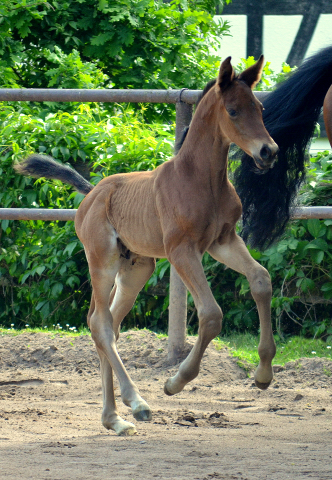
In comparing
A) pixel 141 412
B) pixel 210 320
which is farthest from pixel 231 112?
pixel 141 412

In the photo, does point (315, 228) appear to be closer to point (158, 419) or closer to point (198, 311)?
point (158, 419)

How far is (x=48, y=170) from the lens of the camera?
153 inches

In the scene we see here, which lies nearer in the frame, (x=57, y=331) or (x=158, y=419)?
(x=158, y=419)

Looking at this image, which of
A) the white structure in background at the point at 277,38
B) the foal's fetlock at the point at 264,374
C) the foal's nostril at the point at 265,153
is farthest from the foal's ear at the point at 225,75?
the white structure in background at the point at 277,38

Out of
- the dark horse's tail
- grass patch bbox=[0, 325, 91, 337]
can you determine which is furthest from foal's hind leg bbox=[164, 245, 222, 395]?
grass patch bbox=[0, 325, 91, 337]

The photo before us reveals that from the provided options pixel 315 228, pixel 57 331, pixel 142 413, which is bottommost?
pixel 57 331

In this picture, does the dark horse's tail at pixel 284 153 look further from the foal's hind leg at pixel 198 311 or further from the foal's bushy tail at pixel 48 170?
the foal's bushy tail at pixel 48 170

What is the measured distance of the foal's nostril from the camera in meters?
2.62

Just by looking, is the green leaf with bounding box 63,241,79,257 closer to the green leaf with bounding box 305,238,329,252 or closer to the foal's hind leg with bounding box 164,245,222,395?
the green leaf with bounding box 305,238,329,252

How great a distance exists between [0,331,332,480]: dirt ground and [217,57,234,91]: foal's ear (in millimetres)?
1592

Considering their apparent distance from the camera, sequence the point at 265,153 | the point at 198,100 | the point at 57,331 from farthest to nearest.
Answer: the point at 57,331 → the point at 198,100 → the point at 265,153

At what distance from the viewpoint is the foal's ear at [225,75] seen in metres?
2.75

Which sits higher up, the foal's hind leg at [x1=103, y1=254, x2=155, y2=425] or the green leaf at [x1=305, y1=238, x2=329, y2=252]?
the foal's hind leg at [x1=103, y1=254, x2=155, y2=425]

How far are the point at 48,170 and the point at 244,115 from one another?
1560 mm
